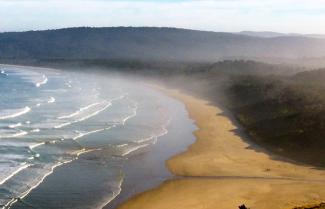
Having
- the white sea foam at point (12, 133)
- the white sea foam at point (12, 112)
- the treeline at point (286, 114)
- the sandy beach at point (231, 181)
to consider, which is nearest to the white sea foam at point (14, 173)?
the sandy beach at point (231, 181)

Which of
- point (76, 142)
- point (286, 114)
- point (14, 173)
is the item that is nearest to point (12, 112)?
point (76, 142)

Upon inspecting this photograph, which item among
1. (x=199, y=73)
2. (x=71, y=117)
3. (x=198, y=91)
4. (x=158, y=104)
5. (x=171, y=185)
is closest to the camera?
(x=171, y=185)

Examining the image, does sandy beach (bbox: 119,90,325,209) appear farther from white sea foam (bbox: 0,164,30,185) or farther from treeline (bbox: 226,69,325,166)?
white sea foam (bbox: 0,164,30,185)

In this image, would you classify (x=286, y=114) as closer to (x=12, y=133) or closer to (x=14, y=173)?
(x=12, y=133)

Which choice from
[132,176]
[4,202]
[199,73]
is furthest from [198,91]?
[4,202]

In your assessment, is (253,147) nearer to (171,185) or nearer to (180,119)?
(171,185)

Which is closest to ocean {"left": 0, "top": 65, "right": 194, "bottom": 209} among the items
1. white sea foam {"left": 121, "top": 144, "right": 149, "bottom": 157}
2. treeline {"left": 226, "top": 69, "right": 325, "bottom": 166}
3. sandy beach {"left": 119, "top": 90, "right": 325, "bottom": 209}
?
white sea foam {"left": 121, "top": 144, "right": 149, "bottom": 157}

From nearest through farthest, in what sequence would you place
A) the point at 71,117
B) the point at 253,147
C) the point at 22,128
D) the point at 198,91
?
the point at 253,147
the point at 22,128
the point at 71,117
the point at 198,91
